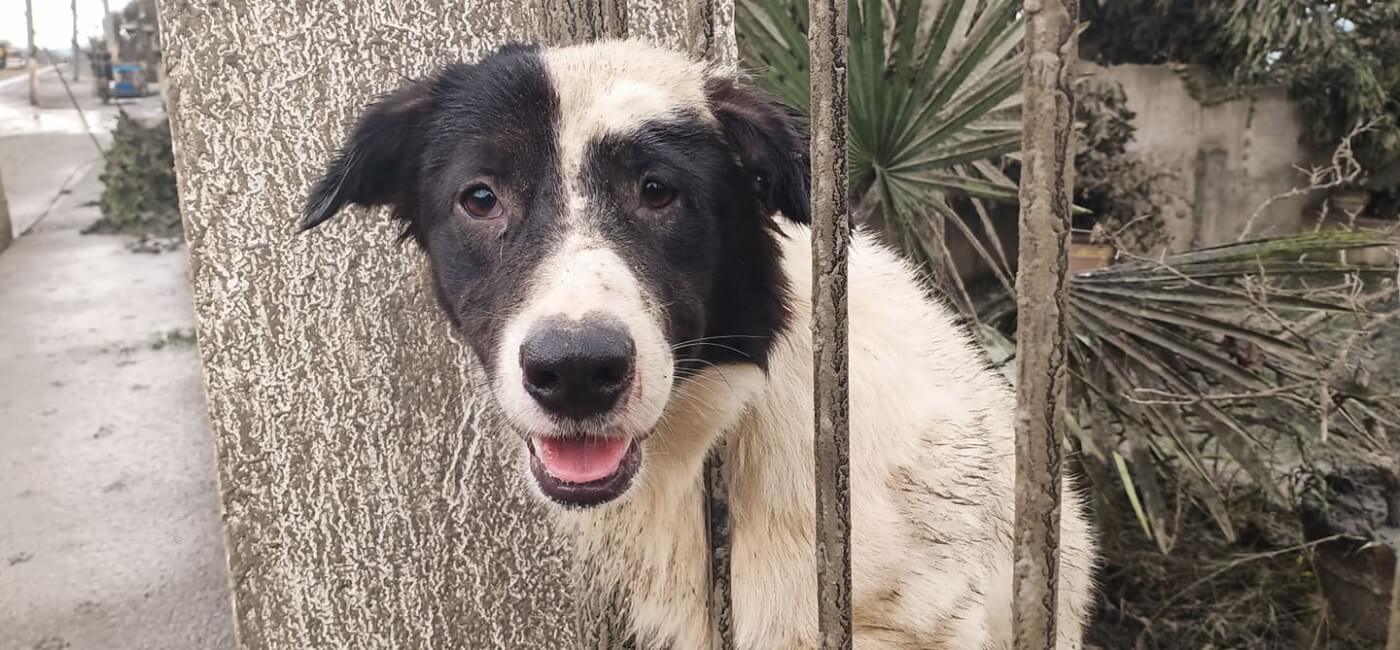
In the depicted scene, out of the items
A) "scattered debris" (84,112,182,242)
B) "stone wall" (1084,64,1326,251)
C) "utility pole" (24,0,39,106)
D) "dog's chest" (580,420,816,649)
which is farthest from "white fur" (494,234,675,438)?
"utility pole" (24,0,39,106)

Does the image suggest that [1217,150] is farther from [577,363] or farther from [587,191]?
[577,363]

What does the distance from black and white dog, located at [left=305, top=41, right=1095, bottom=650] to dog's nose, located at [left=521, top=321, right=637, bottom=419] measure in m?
0.02

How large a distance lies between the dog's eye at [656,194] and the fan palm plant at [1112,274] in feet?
2.77

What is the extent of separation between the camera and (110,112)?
15.3 metres

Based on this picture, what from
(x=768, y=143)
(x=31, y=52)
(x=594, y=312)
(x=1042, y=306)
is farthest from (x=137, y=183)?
(x=1042, y=306)

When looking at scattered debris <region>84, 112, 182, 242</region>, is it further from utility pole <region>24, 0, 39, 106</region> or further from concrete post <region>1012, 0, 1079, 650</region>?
concrete post <region>1012, 0, 1079, 650</region>

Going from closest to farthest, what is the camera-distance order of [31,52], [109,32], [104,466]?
[104,466] → [31,52] → [109,32]

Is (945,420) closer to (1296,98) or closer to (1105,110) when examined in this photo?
(1105,110)

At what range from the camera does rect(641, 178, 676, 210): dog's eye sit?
1573mm

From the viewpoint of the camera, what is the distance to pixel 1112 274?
2.59 meters

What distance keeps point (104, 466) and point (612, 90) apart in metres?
4.28

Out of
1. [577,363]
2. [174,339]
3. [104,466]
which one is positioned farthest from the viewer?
[174,339]

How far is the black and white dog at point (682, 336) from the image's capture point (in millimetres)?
1493

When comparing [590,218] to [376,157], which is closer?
[590,218]
